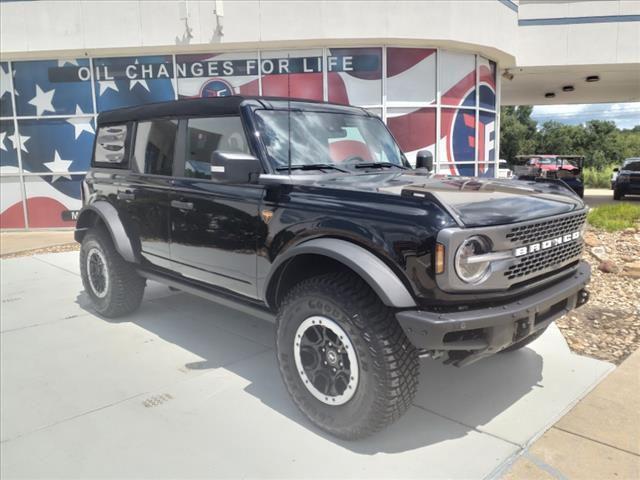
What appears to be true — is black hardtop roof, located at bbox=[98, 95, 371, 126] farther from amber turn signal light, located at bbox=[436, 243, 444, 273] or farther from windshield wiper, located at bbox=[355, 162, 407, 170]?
amber turn signal light, located at bbox=[436, 243, 444, 273]

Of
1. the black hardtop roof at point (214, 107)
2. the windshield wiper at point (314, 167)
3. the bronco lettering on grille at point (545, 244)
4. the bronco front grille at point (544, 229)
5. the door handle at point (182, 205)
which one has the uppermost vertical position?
the black hardtop roof at point (214, 107)

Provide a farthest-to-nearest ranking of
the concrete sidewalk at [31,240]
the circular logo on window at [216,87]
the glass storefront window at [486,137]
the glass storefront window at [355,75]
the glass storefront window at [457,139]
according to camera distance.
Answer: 1. the glass storefront window at [486,137]
2. the glass storefront window at [457,139]
3. the circular logo on window at [216,87]
4. the glass storefront window at [355,75]
5. the concrete sidewalk at [31,240]

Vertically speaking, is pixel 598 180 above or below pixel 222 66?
below

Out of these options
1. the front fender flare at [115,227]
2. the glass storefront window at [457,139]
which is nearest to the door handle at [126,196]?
the front fender flare at [115,227]

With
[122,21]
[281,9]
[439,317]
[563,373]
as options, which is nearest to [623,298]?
[563,373]

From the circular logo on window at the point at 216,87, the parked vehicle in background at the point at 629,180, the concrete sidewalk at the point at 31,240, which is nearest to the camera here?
the concrete sidewalk at the point at 31,240

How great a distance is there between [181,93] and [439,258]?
32.7 ft

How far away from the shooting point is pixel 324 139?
3.89m

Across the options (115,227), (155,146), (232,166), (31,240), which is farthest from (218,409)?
(31,240)

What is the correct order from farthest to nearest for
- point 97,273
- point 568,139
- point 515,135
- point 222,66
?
point 515,135, point 568,139, point 222,66, point 97,273

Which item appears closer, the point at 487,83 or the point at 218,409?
the point at 218,409

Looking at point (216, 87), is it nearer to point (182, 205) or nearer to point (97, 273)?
point (97, 273)

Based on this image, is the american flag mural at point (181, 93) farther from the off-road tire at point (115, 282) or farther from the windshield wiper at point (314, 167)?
the windshield wiper at point (314, 167)

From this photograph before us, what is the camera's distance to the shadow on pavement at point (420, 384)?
3066mm
